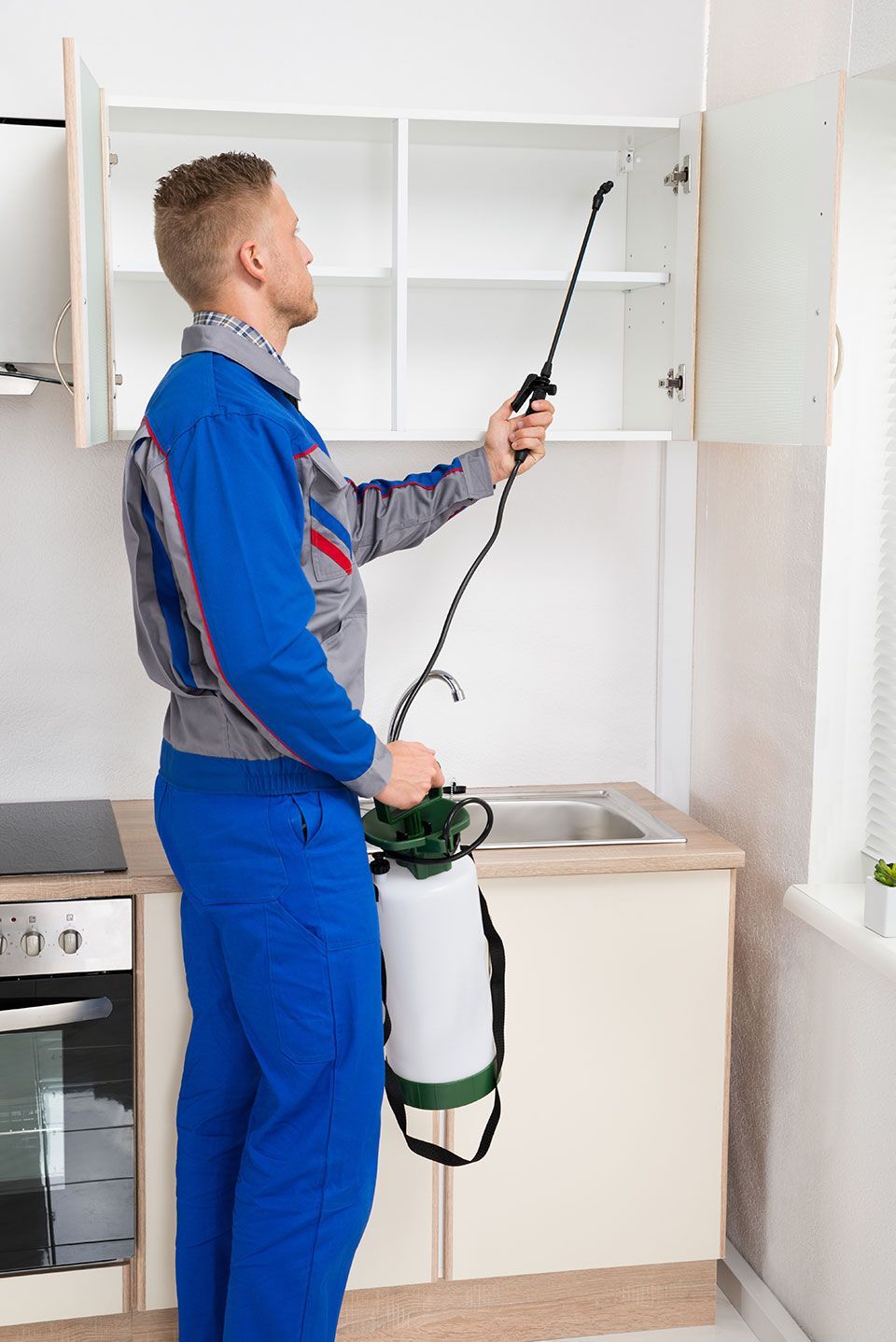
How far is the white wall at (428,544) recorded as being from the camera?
90.5 inches

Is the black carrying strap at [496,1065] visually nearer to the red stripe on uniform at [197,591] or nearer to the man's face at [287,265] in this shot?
the red stripe on uniform at [197,591]

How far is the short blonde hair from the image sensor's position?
5.58ft

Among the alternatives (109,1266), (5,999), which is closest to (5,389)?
(5,999)

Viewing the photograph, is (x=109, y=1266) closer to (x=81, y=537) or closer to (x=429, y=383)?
(x=81, y=537)

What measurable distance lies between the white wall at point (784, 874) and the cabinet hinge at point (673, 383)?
0.55 ft

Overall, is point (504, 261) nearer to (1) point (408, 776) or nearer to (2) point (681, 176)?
(2) point (681, 176)

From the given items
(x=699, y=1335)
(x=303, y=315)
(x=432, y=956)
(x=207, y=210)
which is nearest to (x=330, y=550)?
(x=303, y=315)

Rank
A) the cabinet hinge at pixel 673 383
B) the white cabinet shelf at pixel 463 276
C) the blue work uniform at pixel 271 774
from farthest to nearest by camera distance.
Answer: the cabinet hinge at pixel 673 383
the white cabinet shelf at pixel 463 276
the blue work uniform at pixel 271 774

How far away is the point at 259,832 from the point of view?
1710 millimetres

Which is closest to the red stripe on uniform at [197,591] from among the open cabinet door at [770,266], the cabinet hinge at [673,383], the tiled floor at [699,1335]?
the open cabinet door at [770,266]

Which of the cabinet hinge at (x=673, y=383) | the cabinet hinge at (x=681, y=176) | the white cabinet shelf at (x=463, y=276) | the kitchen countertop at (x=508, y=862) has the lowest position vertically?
the kitchen countertop at (x=508, y=862)

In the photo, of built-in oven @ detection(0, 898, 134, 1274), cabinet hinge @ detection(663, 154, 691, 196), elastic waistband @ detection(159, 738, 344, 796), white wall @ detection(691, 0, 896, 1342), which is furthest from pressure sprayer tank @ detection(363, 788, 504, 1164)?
cabinet hinge @ detection(663, 154, 691, 196)

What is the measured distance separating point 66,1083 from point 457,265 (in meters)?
1.51

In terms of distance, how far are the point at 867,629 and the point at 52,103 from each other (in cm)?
158
